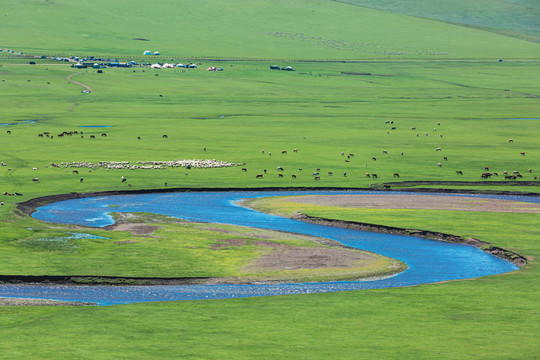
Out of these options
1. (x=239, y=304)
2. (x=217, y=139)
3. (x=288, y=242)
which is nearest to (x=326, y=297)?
(x=239, y=304)

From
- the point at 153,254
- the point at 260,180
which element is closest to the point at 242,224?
the point at 153,254

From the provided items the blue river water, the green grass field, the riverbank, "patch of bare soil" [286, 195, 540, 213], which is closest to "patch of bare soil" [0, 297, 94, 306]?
the blue river water

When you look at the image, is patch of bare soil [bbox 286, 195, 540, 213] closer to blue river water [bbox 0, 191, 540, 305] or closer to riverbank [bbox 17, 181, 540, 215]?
blue river water [bbox 0, 191, 540, 305]

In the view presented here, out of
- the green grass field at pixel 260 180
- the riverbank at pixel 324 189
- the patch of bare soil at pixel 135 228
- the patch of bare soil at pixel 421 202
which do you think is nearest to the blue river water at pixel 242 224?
the riverbank at pixel 324 189

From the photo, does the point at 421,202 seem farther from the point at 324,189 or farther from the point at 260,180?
the point at 260,180

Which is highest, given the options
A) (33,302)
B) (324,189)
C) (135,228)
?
(324,189)

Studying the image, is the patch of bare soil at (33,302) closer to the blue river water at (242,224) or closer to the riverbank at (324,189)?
the blue river water at (242,224)
